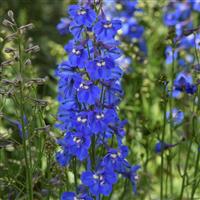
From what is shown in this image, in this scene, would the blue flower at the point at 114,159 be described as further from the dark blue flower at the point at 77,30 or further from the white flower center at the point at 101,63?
the dark blue flower at the point at 77,30

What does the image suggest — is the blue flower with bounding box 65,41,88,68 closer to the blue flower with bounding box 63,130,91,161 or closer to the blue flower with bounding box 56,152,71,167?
the blue flower with bounding box 63,130,91,161

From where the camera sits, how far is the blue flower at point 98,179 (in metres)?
3.03

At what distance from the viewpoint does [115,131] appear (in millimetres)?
3201

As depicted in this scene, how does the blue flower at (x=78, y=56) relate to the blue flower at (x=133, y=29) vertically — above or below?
below

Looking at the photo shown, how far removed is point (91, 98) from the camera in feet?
9.72

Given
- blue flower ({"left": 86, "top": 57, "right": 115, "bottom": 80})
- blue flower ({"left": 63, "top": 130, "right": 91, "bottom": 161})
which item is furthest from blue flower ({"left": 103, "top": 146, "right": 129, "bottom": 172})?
blue flower ({"left": 86, "top": 57, "right": 115, "bottom": 80})

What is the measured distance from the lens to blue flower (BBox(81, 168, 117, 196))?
3029 millimetres

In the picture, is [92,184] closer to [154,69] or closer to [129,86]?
[129,86]

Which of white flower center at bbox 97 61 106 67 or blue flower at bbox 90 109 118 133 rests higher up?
white flower center at bbox 97 61 106 67

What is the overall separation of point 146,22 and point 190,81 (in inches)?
81.9

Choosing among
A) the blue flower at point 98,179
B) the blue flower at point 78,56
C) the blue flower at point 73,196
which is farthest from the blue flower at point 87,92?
the blue flower at point 73,196

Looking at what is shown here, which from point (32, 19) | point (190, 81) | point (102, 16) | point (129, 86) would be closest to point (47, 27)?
point (32, 19)

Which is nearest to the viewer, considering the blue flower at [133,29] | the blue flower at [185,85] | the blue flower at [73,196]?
the blue flower at [73,196]

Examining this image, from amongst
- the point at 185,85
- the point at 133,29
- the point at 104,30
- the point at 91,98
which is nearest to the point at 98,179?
the point at 91,98
